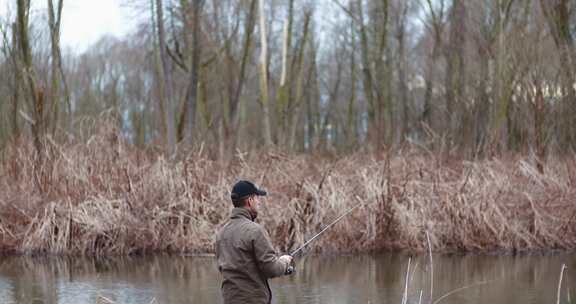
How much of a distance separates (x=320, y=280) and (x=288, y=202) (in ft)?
9.71

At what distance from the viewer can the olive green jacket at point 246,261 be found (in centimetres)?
648

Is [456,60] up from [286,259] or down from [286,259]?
up

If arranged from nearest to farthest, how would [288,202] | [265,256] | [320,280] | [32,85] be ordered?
[265,256] → [320,280] → [288,202] → [32,85]

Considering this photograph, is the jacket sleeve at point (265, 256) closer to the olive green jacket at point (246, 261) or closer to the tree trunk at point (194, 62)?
the olive green jacket at point (246, 261)

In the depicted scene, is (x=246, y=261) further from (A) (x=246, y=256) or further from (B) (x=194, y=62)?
(B) (x=194, y=62)

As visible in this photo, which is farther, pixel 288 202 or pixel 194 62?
pixel 194 62

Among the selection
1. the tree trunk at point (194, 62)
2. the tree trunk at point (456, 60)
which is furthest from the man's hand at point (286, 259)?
the tree trunk at point (456, 60)

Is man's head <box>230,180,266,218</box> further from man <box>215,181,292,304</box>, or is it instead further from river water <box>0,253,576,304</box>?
river water <box>0,253,576,304</box>

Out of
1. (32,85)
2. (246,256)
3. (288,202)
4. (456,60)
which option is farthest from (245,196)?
(456,60)

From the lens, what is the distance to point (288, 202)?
1571 cm

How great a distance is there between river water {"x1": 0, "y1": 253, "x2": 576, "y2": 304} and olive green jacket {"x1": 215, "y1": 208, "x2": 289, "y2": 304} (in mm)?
4005

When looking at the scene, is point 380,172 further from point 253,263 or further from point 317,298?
point 253,263

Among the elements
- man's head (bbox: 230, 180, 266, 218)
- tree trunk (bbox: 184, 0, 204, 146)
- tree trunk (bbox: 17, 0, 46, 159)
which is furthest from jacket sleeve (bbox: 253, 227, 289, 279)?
tree trunk (bbox: 184, 0, 204, 146)

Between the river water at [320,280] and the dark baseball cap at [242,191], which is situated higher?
the dark baseball cap at [242,191]
